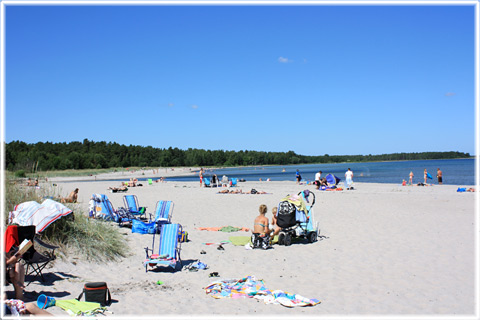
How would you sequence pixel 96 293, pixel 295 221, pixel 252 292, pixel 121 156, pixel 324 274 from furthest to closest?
pixel 121 156 → pixel 295 221 → pixel 324 274 → pixel 252 292 → pixel 96 293

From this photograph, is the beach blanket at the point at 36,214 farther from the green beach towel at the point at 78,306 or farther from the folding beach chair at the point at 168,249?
the green beach towel at the point at 78,306

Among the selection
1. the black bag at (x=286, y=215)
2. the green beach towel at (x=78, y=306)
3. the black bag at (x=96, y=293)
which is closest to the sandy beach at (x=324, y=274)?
the green beach towel at (x=78, y=306)

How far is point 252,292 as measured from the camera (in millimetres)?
5730

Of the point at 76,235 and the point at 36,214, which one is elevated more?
the point at 36,214

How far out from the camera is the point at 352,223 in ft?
39.1

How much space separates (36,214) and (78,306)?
256cm

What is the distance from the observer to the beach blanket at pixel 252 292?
541 cm

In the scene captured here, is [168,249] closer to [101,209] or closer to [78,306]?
[78,306]

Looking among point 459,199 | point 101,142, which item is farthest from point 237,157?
point 459,199

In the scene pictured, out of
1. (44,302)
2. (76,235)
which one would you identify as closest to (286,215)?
(76,235)

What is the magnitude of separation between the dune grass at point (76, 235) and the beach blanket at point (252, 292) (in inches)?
101

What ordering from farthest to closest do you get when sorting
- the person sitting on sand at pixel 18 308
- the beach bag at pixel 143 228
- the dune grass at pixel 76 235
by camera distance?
the beach bag at pixel 143 228 → the dune grass at pixel 76 235 → the person sitting on sand at pixel 18 308

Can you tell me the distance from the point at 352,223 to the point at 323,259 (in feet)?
14.3

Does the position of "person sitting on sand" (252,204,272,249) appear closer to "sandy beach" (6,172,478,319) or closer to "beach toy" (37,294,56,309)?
"sandy beach" (6,172,478,319)
